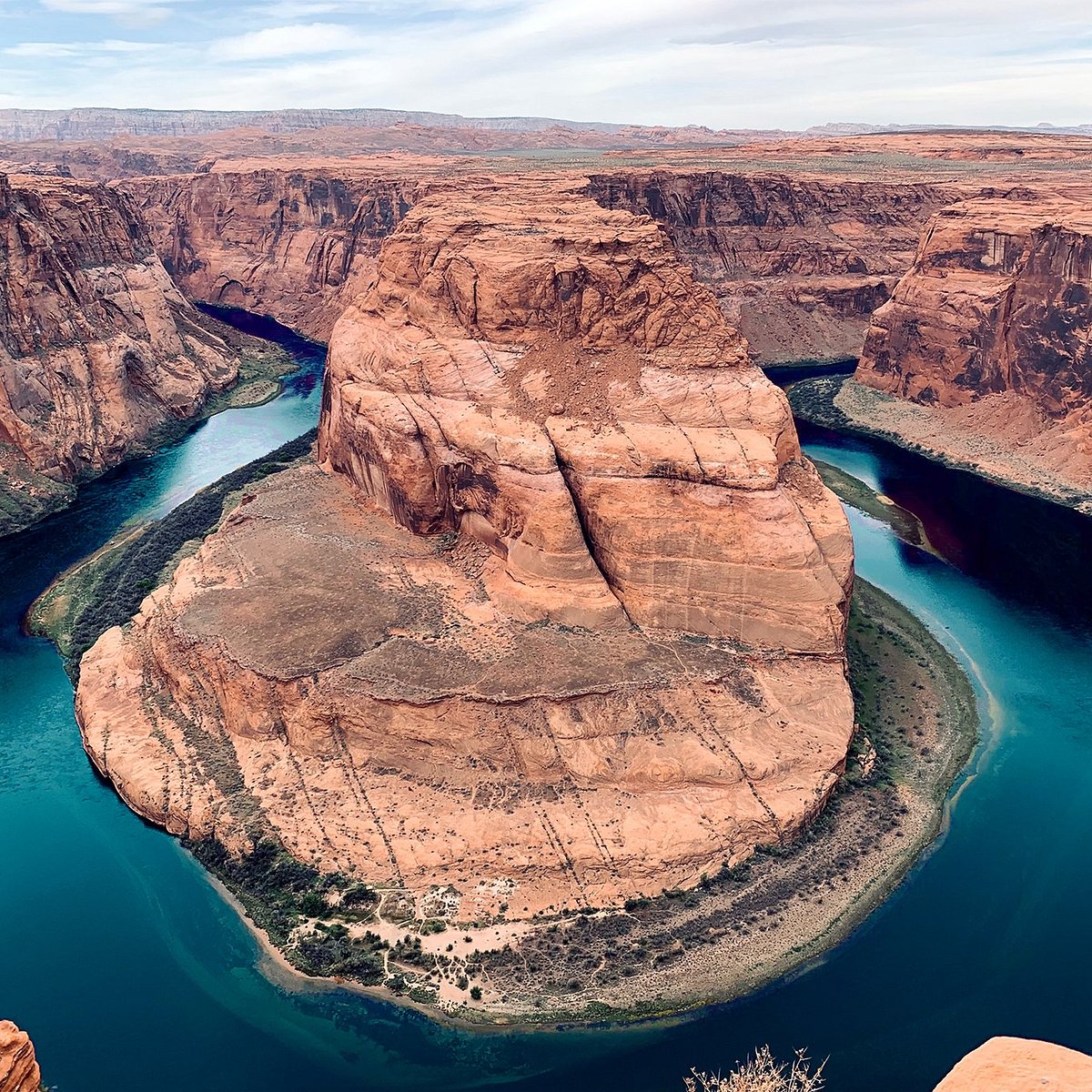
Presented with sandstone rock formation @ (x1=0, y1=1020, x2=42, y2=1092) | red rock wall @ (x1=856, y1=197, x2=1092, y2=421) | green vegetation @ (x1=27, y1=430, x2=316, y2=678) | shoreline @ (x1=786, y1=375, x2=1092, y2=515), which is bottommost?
green vegetation @ (x1=27, y1=430, x2=316, y2=678)

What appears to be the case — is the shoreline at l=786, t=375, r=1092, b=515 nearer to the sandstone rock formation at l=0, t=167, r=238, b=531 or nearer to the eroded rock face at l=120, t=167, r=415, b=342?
the eroded rock face at l=120, t=167, r=415, b=342

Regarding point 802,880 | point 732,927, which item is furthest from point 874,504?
point 732,927

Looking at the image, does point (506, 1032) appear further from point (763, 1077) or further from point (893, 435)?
point (893, 435)

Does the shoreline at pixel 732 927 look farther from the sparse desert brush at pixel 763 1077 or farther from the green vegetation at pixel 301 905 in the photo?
the sparse desert brush at pixel 763 1077

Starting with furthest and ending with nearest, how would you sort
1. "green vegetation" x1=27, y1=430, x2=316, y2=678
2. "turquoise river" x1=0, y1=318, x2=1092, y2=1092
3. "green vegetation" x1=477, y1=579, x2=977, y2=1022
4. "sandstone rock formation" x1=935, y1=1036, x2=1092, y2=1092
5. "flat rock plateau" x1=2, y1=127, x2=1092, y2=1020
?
"green vegetation" x1=27, y1=430, x2=316, y2=678
"flat rock plateau" x1=2, y1=127, x2=1092, y2=1020
"green vegetation" x1=477, y1=579, x2=977, y2=1022
"turquoise river" x1=0, y1=318, x2=1092, y2=1092
"sandstone rock formation" x1=935, y1=1036, x2=1092, y2=1092

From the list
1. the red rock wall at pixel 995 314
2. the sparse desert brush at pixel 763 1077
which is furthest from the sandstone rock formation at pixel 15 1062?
the red rock wall at pixel 995 314

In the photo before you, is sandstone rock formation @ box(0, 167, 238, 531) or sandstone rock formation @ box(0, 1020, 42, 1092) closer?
sandstone rock formation @ box(0, 1020, 42, 1092)

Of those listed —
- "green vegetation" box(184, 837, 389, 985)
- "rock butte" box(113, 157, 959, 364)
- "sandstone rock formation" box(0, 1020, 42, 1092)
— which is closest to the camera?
"sandstone rock formation" box(0, 1020, 42, 1092)

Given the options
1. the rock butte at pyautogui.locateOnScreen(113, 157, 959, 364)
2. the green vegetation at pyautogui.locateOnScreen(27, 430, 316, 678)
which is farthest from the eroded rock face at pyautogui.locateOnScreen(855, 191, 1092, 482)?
the green vegetation at pyautogui.locateOnScreen(27, 430, 316, 678)
